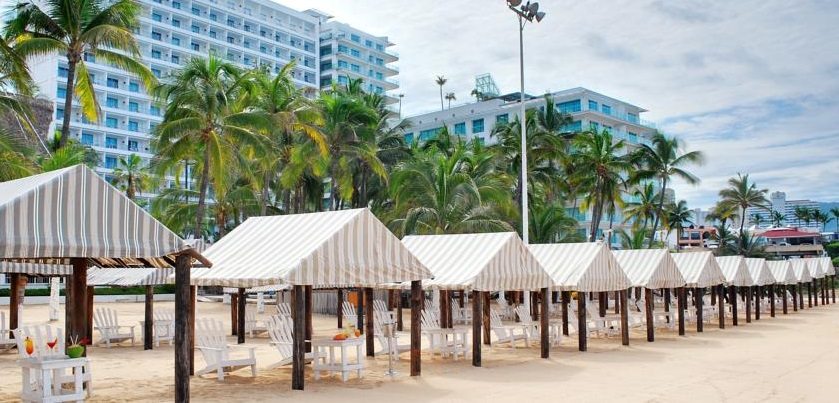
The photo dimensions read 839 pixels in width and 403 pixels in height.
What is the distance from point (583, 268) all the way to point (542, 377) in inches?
209

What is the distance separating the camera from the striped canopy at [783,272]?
3741 cm

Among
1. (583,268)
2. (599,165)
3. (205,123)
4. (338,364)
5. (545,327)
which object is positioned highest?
(599,165)

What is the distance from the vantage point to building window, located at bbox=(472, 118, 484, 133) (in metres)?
76.6

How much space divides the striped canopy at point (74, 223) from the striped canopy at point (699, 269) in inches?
757

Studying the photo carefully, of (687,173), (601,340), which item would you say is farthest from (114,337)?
(687,173)

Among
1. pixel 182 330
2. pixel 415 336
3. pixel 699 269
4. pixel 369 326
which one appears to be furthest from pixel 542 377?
pixel 699 269

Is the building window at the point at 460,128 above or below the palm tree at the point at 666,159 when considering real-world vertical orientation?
above

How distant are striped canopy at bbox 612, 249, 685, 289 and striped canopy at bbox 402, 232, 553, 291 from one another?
516 centimetres

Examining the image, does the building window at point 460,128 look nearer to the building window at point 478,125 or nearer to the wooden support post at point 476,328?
the building window at point 478,125

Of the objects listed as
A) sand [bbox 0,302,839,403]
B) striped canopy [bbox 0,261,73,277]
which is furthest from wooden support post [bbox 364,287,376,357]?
striped canopy [bbox 0,261,73,277]

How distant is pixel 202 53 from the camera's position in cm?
9044

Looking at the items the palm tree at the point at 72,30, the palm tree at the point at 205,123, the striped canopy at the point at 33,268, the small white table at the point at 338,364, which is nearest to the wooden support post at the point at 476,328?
the small white table at the point at 338,364

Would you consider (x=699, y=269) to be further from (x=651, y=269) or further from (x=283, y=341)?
(x=283, y=341)

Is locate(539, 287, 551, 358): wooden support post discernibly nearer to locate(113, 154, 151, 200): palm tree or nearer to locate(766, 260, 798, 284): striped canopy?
locate(766, 260, 798, 284): striped canopy
